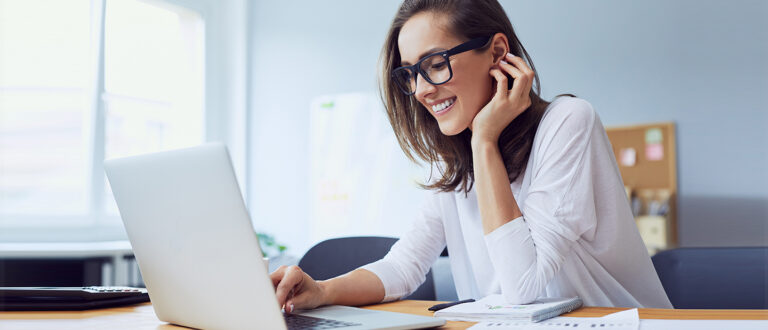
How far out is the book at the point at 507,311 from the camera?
0.87 m

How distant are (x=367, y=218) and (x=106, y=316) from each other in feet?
10.7

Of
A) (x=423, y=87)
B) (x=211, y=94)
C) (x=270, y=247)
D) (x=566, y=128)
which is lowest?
(x=270, y=247)

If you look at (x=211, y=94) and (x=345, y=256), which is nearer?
(x=345, y=256)

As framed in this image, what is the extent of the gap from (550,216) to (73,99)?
3560mm

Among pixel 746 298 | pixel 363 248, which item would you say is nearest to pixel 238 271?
pixel 363 248

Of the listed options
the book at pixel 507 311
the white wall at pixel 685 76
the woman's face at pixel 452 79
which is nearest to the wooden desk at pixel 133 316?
the book at pixel 507 311

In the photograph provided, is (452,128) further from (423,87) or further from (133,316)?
(133,316)

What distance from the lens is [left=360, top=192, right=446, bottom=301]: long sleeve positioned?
1.25 m

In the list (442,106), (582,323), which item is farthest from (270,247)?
(582,323)

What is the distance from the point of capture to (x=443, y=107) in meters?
1.29

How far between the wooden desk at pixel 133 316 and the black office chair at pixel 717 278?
0.43 metres

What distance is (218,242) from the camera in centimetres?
72

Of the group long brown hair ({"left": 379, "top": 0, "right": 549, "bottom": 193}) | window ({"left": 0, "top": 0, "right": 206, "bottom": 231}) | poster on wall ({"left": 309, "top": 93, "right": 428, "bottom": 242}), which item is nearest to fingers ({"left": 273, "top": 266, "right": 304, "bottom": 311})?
long brown hair ({"left": 379, "top": 0, "right": 549, "bottom": 193})

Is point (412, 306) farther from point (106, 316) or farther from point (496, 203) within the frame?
point (106, 316)
